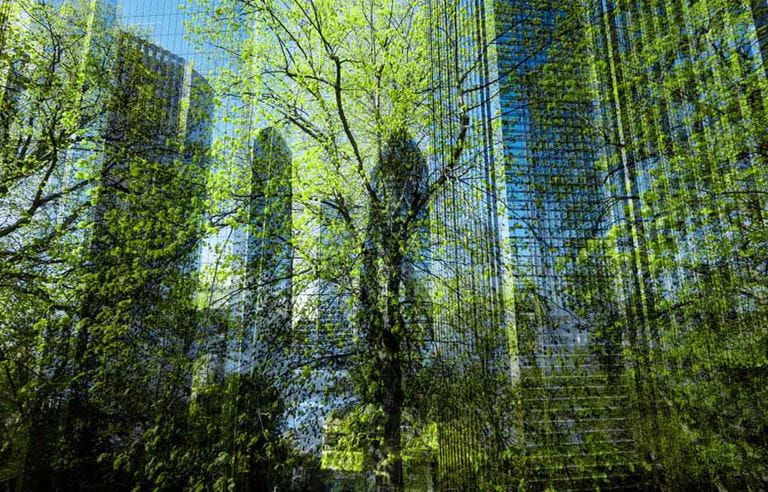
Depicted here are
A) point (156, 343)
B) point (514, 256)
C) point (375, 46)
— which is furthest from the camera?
point (375, 46)

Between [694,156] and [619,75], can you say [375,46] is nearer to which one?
[619,75]

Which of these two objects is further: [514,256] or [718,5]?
[718,5]

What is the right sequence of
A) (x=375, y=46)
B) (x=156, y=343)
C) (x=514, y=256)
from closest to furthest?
(x=156, y=343) → (x=514, y=256) → (x=375, y=46)

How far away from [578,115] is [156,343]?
1782 millimetres

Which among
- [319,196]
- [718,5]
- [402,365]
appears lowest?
[402,365]

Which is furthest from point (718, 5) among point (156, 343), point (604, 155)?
point (156, 343)

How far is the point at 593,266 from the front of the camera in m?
1.88

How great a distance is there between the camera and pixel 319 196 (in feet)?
6.13

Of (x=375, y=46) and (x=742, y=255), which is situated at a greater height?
(x=375, y=46)

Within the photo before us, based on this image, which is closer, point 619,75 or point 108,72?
point 108,72

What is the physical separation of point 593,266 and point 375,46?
120 cm

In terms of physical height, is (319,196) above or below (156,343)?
above

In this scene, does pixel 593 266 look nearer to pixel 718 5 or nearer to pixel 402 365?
pixel 402 365

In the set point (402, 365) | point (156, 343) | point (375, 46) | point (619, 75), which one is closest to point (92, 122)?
point (156, 343)
